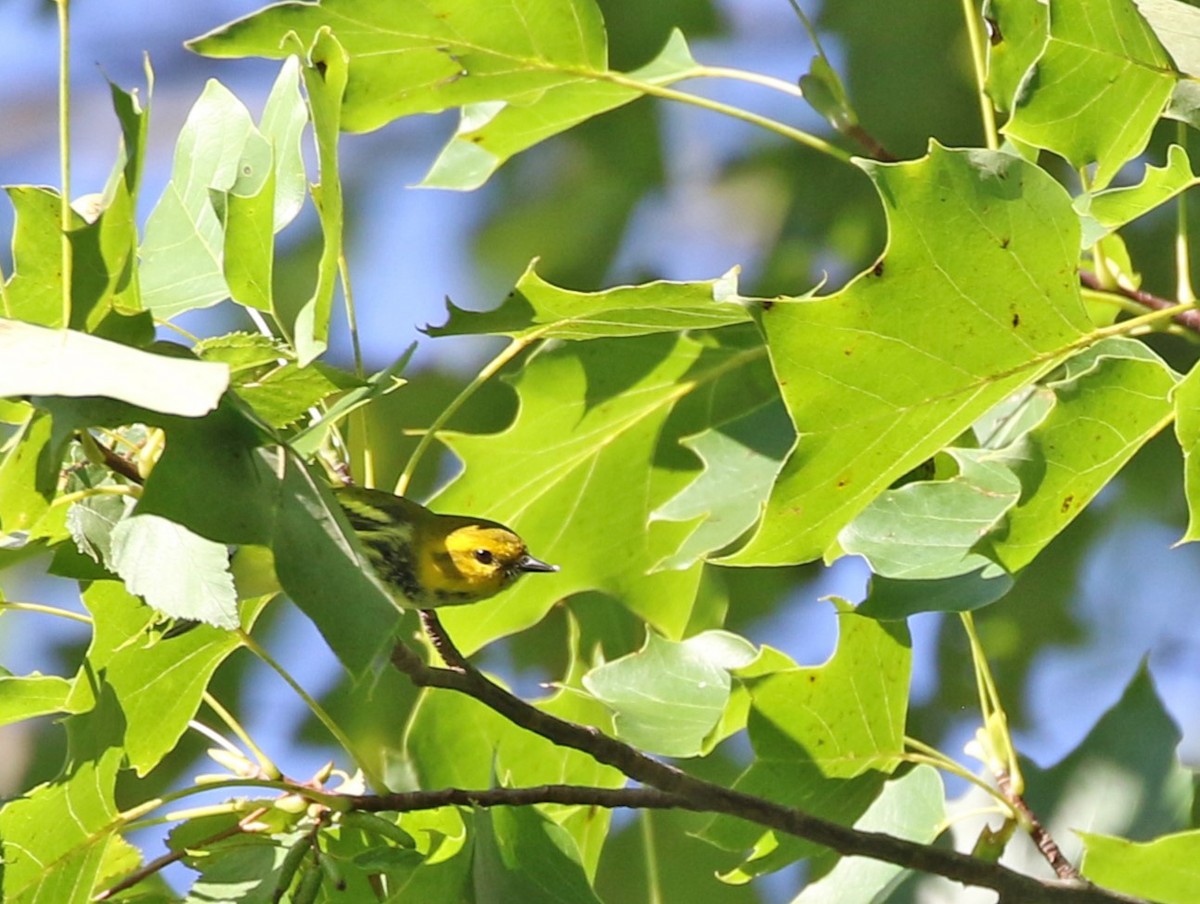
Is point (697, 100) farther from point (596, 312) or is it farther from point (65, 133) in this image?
point (65, 133)

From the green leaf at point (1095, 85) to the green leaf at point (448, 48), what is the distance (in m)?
0.75

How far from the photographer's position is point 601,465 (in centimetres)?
224

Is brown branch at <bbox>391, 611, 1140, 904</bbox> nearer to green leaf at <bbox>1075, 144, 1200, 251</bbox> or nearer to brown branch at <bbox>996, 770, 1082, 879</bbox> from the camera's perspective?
brown branch at <bbox>996, 770, 1082, 879</bbox>

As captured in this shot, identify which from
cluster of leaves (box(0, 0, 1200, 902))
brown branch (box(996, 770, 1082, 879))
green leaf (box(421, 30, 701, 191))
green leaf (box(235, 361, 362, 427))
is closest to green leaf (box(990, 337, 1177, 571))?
cluster of leaves (box(0, 0, 1200, 902))

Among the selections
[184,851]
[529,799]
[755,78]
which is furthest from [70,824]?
[755,78]

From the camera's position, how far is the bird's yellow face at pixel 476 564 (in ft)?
7.34

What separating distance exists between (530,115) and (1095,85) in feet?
2.96

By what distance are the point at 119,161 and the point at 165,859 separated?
0.74 meters

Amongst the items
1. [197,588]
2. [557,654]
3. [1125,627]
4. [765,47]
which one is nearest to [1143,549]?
[1125,627]

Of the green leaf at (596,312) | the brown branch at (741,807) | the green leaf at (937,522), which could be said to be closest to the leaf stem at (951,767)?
the brown branch at (741,807)

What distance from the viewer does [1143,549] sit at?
10.6ft

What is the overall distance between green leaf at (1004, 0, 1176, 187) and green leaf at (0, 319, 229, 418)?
0.84m

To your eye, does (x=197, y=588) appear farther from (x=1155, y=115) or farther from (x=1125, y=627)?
(x=1125, y=627)

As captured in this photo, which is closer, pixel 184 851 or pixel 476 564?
pixel 184 851
